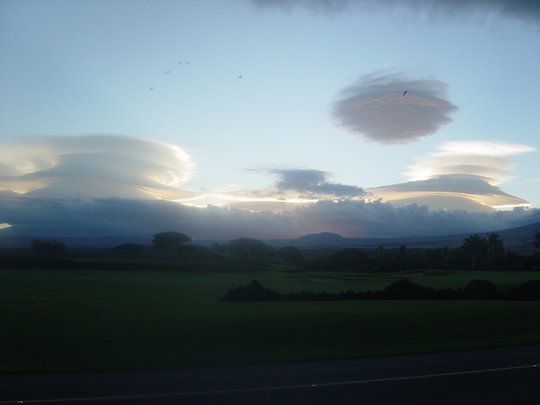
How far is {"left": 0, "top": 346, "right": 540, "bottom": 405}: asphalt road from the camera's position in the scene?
8297mm

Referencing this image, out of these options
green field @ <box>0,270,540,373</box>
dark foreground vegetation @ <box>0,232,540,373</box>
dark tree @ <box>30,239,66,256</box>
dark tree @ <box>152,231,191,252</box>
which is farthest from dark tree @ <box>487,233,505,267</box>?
dark tree @ <box>30,239,66,256</box>

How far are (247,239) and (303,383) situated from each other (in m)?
98.3

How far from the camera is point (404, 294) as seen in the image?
90.1ft

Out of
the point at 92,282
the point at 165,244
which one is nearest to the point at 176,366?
the point at 92,282

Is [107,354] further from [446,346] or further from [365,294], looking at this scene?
[365,294]

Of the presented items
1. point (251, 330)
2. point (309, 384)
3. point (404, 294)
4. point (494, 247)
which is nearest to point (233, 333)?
point (251, 330)

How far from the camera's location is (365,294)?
27.9 metres

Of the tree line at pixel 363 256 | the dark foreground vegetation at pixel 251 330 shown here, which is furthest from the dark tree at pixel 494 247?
the dark foreground vegetation at pixel 251 330

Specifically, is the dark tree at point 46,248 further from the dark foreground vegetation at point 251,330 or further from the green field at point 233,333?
the green field at point 233,333

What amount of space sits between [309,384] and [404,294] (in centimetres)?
2019

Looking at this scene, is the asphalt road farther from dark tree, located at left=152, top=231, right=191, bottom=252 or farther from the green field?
dark tree, located at left=152, top=231, right=191, bottom=252

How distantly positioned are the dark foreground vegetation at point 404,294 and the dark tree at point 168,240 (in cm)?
6757

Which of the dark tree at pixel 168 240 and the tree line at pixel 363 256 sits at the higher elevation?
the dark tree at pixel 168 240

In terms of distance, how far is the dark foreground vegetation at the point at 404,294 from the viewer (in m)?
25.9
